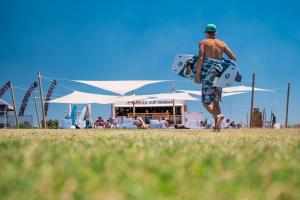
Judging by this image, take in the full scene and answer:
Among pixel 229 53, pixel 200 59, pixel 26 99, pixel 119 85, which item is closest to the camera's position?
pixel 200 59

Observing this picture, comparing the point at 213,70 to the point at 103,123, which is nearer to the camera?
the point at 213,70

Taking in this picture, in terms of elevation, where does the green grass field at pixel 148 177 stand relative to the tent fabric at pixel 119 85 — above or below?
below

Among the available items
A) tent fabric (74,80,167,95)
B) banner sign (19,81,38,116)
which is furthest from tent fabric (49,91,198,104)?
banner sign (19,81,38,116)

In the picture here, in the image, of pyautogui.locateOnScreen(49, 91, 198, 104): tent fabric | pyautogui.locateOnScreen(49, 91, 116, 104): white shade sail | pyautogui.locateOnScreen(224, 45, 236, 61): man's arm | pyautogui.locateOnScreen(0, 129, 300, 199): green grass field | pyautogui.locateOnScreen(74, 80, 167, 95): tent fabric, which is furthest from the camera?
pyautogui.locateOnScreen(49, 91, 116, 104): white shade sail

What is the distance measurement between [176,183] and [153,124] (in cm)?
1891

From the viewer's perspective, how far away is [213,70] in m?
7.27

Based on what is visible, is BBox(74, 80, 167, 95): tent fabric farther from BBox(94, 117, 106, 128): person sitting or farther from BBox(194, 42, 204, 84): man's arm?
BBox(194, 42, 204, 84): man's arm

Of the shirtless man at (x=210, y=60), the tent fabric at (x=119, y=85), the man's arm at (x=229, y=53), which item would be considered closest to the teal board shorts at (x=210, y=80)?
the shirtless man at (x=210, y=60)

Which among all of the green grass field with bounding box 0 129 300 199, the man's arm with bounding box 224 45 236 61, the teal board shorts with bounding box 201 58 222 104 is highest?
the man's arm with bounding box 224 45 236 61

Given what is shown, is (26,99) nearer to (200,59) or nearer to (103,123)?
(103,123)

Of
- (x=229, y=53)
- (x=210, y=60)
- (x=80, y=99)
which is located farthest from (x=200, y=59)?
(x=80, y=99)

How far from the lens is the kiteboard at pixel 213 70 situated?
7.25m

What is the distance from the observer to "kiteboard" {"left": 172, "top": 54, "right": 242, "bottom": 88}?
7.25 meters

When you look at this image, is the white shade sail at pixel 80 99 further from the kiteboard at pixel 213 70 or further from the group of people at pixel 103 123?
the kiteboard at pixel 213 70
